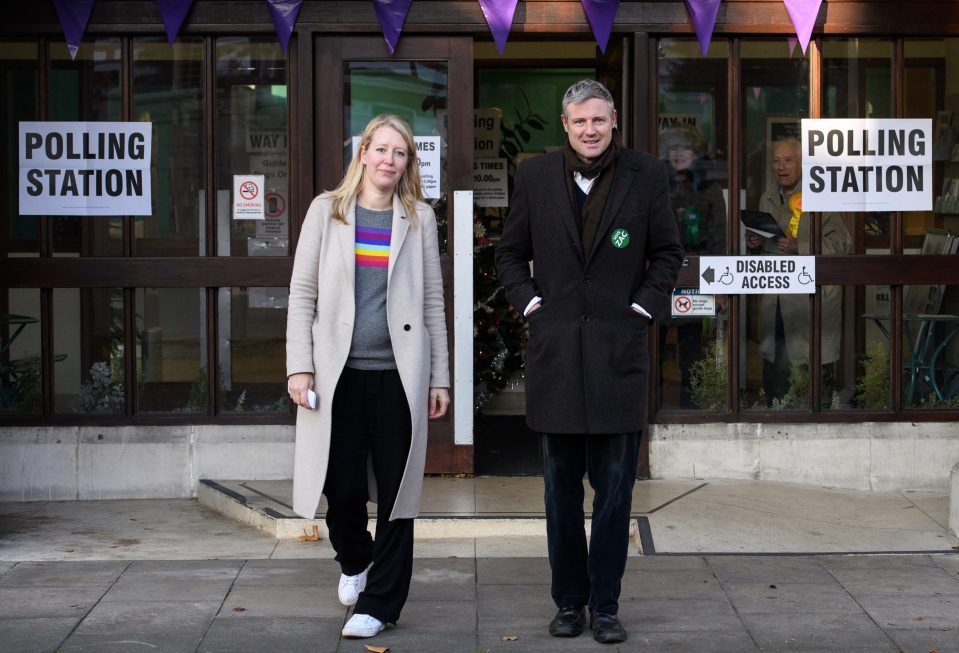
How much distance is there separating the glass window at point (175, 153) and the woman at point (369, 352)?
2.54 metres

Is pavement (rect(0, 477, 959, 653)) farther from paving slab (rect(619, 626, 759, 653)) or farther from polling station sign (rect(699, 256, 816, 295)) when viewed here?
polling station sign (rect(699, 256, 816, 295))

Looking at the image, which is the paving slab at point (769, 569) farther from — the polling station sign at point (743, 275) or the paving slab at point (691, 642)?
the polling station sign at point (743, 275)

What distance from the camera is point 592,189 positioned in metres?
5.20

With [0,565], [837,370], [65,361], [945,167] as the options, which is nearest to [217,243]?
[65,361]

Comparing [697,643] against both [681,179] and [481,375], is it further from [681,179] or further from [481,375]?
[481,375]

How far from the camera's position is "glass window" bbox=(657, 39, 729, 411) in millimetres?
7641

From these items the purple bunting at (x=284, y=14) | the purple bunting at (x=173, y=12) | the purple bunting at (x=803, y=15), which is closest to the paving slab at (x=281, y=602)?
the purple bunting at (x=284, y=14)

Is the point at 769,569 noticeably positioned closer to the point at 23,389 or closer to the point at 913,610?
the point at 913,610

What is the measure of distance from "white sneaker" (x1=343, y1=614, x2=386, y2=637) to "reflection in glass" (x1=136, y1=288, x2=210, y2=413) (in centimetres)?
277

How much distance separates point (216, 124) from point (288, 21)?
2.24 feet

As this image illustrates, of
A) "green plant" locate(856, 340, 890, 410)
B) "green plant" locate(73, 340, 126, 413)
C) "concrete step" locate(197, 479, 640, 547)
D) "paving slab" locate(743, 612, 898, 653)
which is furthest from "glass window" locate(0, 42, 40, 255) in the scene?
"green plant" locate(856, 340, 890, 410)

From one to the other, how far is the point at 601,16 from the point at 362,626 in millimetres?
3739

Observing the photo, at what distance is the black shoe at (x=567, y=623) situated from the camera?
5207 millimetres

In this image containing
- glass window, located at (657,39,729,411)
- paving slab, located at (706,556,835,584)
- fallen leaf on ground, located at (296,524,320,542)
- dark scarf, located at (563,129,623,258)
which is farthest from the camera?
glass window, located at (657,39,729,411)
